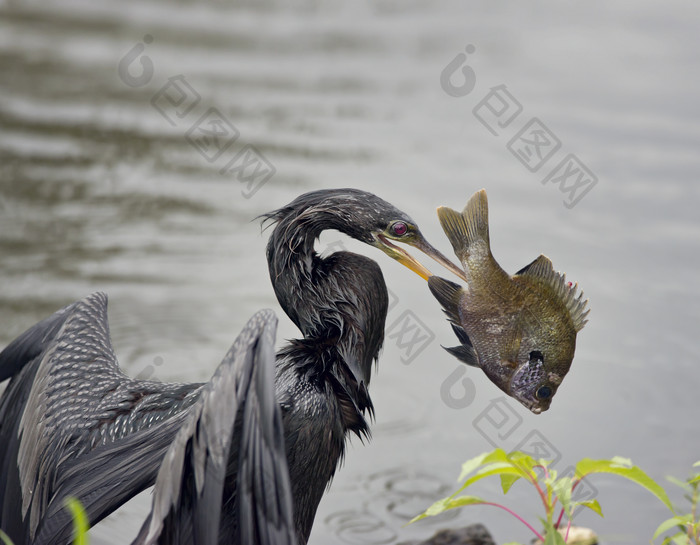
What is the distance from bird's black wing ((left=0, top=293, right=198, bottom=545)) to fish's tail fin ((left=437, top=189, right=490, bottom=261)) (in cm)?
109

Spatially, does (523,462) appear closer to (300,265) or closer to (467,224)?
(467,224)

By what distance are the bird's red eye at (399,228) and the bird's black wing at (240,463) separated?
97 centimetres

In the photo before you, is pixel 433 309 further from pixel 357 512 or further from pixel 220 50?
pixel 220 50

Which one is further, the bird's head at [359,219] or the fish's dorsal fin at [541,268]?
the bird's head at [359,219]

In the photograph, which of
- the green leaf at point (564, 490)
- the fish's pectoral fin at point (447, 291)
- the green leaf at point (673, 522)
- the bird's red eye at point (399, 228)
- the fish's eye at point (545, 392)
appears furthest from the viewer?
the bird's red eye at point (399, 228)

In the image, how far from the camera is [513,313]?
3.39 meters

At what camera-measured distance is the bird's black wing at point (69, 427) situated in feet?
10.9

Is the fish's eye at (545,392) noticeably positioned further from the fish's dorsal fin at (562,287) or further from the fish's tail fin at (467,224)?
the fish's tail fin at (467,224)

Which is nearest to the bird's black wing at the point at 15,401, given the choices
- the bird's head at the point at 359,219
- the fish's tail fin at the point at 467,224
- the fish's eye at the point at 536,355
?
the bird's head at the point at 359,219

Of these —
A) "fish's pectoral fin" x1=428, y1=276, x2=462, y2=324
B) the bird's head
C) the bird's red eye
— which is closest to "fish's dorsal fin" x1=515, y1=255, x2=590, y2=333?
"fish's pectoral fin" x1=428, y1=276, x2=462, y2=324

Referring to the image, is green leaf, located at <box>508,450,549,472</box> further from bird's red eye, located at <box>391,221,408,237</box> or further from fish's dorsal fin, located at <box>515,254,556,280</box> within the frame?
bird's red eye, located at <box>391,221,408,237</box>

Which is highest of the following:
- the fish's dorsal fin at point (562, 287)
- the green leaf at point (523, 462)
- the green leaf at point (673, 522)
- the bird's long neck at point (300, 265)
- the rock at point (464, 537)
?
the bird's long neck at point (300, 265)

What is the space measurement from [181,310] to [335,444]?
10.5ft

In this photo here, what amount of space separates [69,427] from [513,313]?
5.62ft
